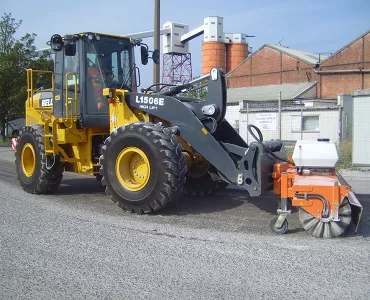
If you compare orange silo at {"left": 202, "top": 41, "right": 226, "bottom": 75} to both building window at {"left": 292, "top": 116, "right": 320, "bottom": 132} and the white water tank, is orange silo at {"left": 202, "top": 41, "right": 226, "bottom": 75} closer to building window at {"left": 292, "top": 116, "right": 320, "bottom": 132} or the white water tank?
building window at {"left": 292, "top": 116, "right": 320, "bottom": 132}

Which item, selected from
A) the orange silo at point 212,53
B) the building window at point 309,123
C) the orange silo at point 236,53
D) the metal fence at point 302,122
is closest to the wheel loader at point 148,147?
the metal fence at point 302,122

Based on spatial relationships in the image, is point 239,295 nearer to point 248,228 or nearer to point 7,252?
point 248,228

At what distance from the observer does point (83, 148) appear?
887 centimetres

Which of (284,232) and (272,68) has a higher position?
(272,68)

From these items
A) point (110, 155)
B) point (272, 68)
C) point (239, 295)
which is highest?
point (272, 68)

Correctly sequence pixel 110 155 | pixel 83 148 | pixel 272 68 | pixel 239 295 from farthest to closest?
pixel 272 68 → pixel 83 148 → pixel 110 155 → pixel 239 295

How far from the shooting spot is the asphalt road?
422cm

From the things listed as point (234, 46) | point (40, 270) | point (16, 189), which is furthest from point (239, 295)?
point (234, 46)

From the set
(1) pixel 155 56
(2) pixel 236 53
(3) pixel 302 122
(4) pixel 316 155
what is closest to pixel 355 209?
(4) pixel 316 155

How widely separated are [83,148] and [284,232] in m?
4.55

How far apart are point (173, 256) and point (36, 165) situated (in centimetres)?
498

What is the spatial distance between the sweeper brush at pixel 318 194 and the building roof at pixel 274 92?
29555 millimetres

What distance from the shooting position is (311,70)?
137 ft

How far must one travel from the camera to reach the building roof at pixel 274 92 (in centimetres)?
3641
